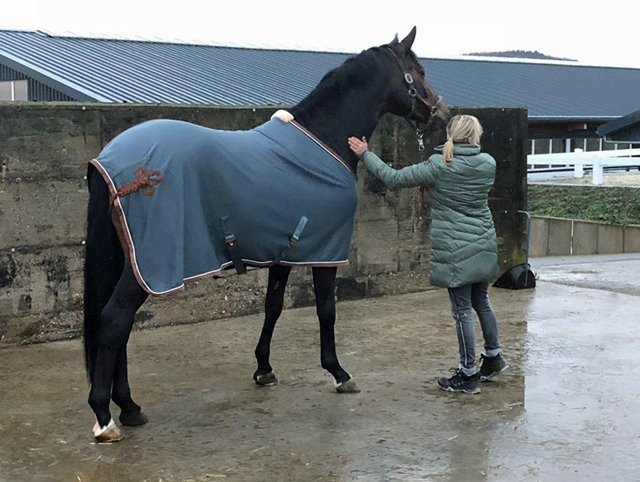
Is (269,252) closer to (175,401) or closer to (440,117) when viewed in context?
(175,401)

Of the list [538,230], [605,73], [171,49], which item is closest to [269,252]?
[538,230]

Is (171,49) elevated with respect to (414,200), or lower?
elevated

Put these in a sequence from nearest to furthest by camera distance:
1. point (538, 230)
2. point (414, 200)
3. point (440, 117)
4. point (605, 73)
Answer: point (440, 117), point (414, 200), point (538, 230), point (605, 73)

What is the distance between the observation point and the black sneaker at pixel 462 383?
515cm

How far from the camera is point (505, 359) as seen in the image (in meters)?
5.89

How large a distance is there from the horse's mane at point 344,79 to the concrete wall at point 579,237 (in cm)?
1024

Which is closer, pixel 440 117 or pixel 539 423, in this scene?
pixel 539 423

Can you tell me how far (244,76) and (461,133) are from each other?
16.8 metres

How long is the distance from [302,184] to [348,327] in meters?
2.34

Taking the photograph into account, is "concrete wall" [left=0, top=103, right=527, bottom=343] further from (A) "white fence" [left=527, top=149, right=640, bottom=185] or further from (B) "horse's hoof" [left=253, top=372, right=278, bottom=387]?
(A) "white fence" [left=527, top=149, right=640, bottom=185]

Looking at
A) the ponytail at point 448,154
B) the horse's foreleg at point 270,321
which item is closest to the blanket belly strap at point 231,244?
the horse's foreleg at point 270,321

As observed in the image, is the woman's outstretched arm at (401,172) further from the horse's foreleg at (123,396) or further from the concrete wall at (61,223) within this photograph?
the concrete wall at (61,223)

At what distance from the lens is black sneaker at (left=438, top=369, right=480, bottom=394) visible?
16.9 ft

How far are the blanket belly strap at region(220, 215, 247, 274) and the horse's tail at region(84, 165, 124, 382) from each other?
→ 0.53m
